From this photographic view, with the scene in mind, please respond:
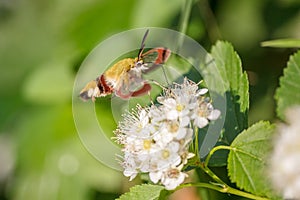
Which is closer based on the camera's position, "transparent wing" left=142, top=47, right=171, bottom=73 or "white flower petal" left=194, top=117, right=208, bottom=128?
"white flower petal" left=194, top=117, right=208, bottom=128

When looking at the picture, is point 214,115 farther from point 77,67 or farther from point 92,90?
point 77,67

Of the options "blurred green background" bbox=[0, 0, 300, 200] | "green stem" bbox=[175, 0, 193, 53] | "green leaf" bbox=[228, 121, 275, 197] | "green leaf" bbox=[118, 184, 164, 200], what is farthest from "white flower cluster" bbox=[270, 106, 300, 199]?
"blurred green background" bbox=[0, 0, 300, 200]

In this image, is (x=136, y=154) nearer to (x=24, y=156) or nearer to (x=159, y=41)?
(x=159, y=41)

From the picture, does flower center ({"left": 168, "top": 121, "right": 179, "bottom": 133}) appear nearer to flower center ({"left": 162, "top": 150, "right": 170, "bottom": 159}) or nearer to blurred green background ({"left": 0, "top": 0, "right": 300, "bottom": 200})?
flower center ({"left": 162, "top": 150, "right": 170, "bottom": 159})

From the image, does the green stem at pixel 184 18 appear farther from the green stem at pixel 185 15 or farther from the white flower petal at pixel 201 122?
the white flower petal at pixel 201 122

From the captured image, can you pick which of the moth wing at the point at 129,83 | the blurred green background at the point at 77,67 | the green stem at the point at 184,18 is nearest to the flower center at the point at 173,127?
the moth wing at the point at 129,83

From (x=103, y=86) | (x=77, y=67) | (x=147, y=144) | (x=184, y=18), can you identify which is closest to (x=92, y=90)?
(x=103, y=86)
